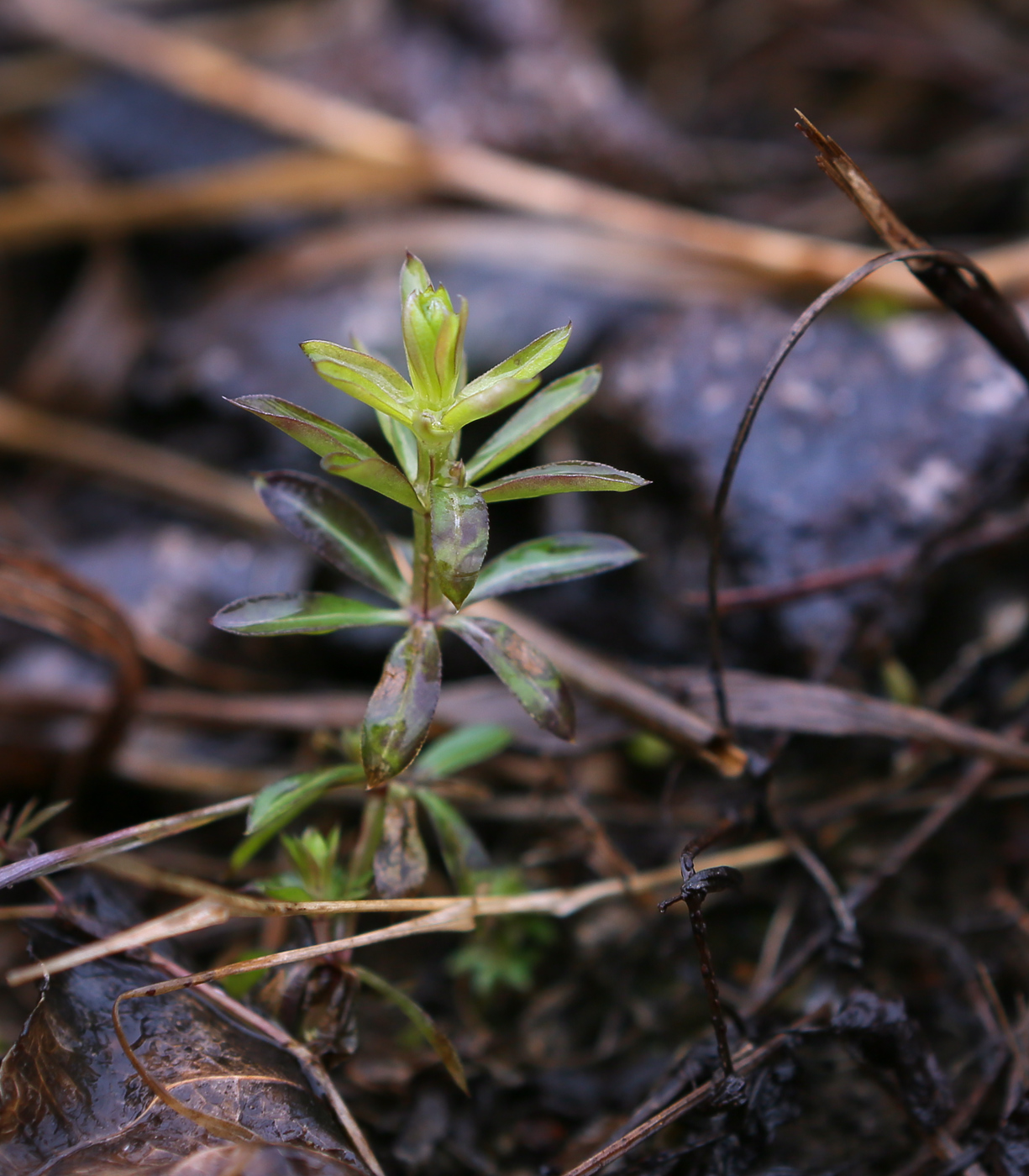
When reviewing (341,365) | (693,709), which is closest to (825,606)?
(693,709)

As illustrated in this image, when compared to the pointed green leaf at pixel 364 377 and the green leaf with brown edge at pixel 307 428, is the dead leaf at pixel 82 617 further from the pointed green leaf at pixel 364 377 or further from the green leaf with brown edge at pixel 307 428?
the pointed green leaf at pixel 364 377

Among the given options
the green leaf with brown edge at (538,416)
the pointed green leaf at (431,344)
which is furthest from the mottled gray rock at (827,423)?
the pointed green leaf at (431,344)

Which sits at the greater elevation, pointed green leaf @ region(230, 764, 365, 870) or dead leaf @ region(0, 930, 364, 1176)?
pointed green leaf @ region(230, 764, 365, 870)

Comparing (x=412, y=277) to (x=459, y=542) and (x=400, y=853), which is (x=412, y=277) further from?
(x=400, y=853)

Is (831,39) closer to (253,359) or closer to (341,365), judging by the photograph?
(253,359)

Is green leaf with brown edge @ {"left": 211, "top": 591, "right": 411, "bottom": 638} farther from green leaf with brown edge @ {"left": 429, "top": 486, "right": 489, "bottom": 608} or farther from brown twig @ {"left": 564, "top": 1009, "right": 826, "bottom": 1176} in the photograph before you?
brown twig @ {"left": 564, "top": 1009, "right": 826, "bottom": 1176}

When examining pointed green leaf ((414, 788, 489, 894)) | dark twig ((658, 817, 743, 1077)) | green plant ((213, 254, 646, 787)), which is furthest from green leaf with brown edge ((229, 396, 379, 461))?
dark twig ((658, 817, 743, 1077))

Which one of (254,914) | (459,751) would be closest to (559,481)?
(459,751)

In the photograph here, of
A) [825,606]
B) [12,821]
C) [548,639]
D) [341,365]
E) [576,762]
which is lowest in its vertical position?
[12,821]
